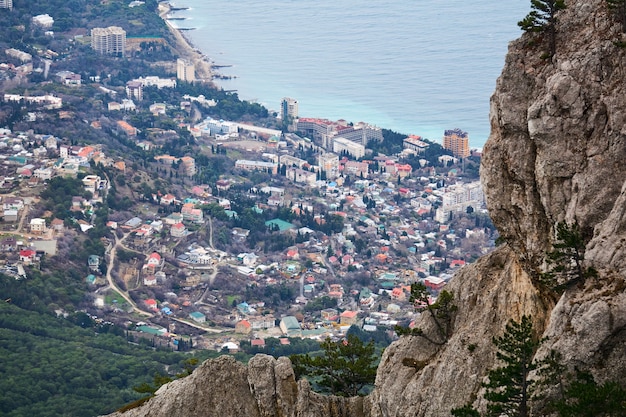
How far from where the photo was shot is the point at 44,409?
146 ft

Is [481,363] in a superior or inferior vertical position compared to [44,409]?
superior

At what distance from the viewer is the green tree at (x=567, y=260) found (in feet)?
51.5

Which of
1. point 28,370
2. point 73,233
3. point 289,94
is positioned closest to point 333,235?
point 73,233

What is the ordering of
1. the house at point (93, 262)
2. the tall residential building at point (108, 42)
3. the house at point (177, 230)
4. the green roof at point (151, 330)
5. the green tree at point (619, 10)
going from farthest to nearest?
the tall residential building at point (108, 42)
the house at point (177, 230)
the house at point (93, 262)
the green roof at point (151, 330)
the green tree at point (619, 10)

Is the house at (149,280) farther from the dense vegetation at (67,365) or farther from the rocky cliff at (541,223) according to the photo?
the rocky cliff at (541,223)

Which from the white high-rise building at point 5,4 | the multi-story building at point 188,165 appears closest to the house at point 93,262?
the multi-story building at point 188,165

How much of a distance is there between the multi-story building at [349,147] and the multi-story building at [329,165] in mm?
3139

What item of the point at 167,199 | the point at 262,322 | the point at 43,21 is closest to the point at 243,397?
the point at 262,322

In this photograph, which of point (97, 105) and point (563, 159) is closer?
point (563, 159)

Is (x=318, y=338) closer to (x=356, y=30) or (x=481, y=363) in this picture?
(x=481, y=363)

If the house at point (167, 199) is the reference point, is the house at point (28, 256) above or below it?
below

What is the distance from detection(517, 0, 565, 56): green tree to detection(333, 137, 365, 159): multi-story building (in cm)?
8436

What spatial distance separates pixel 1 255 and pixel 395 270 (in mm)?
25439

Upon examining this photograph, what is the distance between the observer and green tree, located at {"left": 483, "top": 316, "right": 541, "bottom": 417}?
15.6 meters
